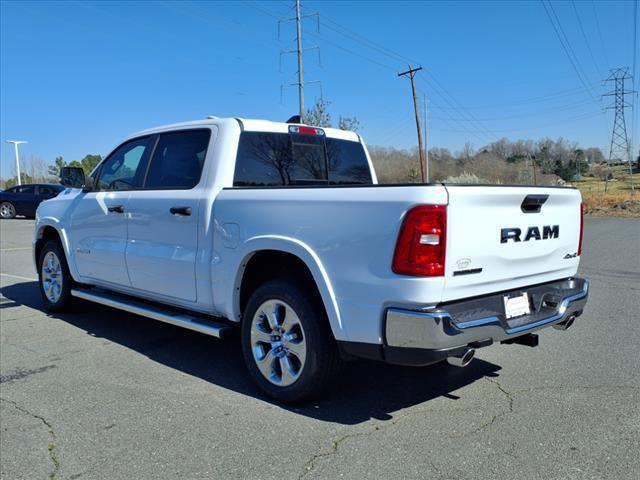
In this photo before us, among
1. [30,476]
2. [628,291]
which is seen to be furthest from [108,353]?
[628,291]

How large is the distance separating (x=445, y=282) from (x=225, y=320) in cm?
218

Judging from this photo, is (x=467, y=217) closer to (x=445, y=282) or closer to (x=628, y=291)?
(x=445, y=282)

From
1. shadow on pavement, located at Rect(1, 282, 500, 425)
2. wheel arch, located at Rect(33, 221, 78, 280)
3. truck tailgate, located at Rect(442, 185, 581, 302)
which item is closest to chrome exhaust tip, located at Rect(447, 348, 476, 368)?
truck tailgate, located at Rect(442, 185, 581, 302)

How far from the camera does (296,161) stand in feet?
16.4

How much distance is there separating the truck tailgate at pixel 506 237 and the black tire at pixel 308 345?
0.91 metres

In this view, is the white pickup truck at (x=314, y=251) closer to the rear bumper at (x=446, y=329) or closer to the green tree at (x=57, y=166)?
the rear bumper at (x=446, y=329)

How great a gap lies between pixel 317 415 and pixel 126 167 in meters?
3.36

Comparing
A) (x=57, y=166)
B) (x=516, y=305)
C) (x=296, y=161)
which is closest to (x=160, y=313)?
(x=296, y=161)

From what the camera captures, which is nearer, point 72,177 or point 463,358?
point 463,358

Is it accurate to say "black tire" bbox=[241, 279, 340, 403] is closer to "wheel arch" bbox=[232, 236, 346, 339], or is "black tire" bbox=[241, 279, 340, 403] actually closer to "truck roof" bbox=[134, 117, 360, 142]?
"wheel arch" bbox=[232, 236, 346, 339]

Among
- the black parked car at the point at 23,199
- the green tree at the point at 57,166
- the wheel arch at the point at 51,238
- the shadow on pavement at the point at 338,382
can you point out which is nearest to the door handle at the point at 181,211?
the shadow on pavement at the point at 338,382

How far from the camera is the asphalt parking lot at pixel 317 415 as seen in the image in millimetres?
3035

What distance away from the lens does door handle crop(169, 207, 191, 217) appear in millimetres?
4474

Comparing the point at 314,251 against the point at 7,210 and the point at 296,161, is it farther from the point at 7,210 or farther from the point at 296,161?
the point at 7,210
